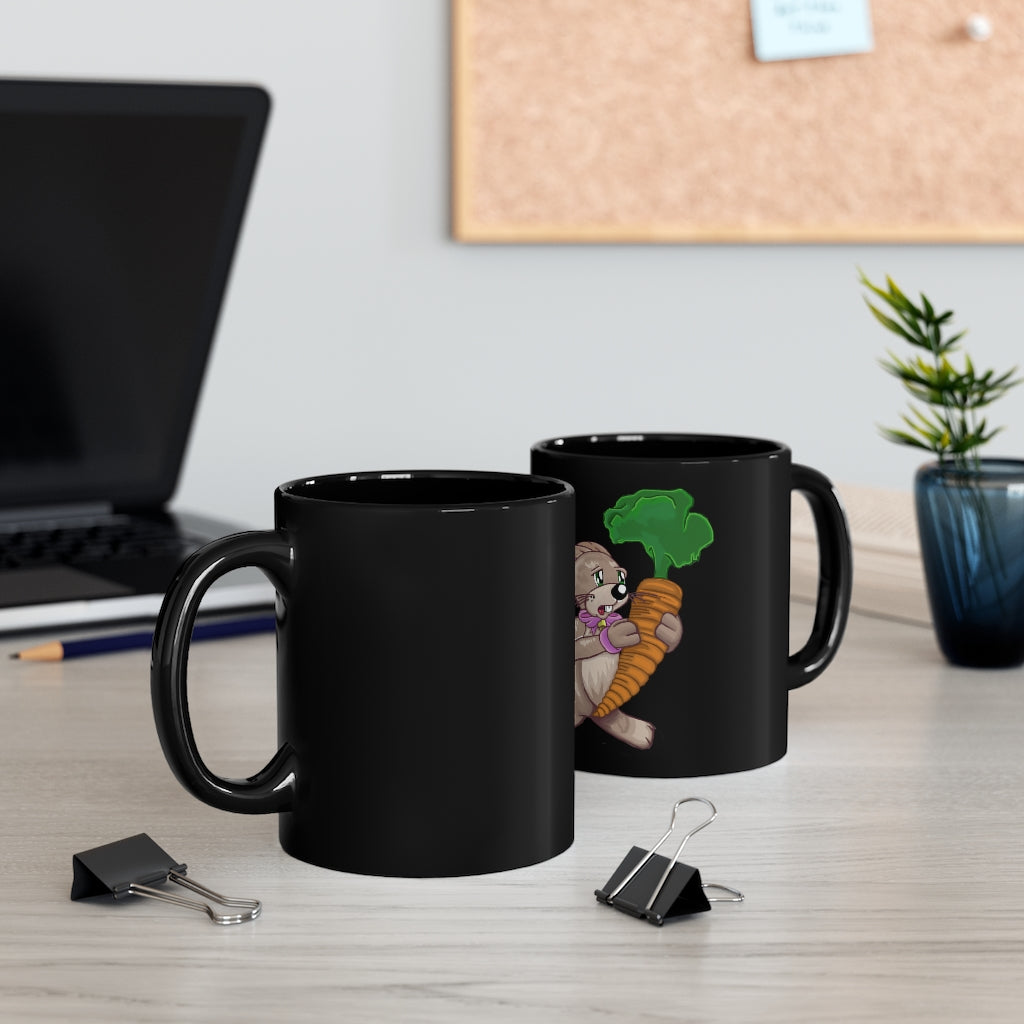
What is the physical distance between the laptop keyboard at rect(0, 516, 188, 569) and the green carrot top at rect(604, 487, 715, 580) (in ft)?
1.40

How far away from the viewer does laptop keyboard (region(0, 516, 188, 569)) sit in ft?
2.73

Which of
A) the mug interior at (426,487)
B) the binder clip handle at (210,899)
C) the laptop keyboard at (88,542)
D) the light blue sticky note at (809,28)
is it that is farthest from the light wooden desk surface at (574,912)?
the light blue sticky note at (809,28)

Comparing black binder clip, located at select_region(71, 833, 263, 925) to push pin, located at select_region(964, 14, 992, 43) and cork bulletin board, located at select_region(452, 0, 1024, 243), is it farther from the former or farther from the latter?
push pin, located at select_region(964, 14, 992, 43)

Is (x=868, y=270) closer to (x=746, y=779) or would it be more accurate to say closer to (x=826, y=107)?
(x=826, y=107)

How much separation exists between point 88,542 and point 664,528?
1.65ft

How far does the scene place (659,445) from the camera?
1.90 feet

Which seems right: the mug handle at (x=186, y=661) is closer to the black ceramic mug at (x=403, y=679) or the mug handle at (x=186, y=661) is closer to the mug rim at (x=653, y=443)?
the black ceramic mug at (x=403, y=679)

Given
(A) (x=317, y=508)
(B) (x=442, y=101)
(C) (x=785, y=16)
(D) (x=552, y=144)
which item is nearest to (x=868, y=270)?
(C) (x=785, y=16)

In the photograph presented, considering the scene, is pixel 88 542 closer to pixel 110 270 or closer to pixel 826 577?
pixel 110 270

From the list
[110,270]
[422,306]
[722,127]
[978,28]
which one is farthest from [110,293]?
[978,28]

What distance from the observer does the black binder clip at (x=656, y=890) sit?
38 centimetres

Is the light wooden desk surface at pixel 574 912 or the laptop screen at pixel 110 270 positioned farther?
the laptop screen at pixel 110 270

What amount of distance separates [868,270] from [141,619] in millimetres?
1333

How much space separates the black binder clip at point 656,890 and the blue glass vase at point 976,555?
1.06 feet
